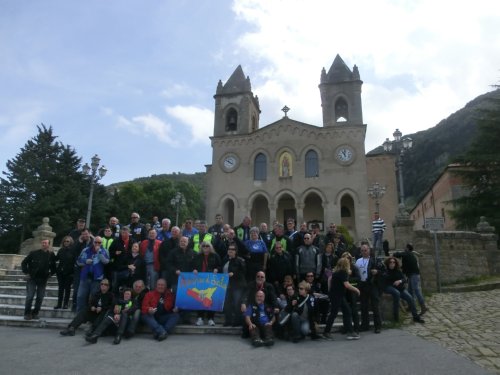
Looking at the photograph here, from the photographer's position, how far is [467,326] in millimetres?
7652

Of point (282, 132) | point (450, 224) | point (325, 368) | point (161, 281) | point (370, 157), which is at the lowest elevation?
point (325, 368)

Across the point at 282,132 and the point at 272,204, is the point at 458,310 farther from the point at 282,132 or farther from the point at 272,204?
the point at 282,132

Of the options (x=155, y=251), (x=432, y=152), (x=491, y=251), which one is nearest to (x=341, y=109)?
(x=491, y=251)

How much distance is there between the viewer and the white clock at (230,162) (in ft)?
96.2

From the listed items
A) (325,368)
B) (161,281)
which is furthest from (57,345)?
(325,368)

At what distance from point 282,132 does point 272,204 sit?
5.82 m

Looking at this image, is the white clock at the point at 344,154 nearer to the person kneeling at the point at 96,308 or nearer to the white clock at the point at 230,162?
the white clock at the point at 230,162

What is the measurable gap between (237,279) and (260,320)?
112 centimetres

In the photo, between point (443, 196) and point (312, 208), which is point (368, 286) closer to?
point (312, 208)

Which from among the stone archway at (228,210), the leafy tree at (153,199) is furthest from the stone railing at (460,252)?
the leafy tree at (153,199)

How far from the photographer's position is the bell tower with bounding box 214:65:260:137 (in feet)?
100

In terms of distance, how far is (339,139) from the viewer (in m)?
28.0

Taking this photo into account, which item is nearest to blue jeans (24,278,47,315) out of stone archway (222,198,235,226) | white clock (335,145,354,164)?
stone archway (222,198,235,226)

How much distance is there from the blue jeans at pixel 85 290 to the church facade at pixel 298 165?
64.1 feet
